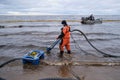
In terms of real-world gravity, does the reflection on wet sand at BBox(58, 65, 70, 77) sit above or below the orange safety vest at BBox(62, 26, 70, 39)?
below

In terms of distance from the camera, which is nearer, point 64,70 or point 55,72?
point 55,72

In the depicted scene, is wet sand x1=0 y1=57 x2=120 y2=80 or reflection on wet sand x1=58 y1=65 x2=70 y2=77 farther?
reflection on wet sand x1=58 y1=65 x2=70 y2=77

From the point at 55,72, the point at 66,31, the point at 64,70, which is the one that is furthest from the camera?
the point at 66,31

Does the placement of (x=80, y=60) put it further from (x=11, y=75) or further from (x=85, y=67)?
(x=11, y=75)

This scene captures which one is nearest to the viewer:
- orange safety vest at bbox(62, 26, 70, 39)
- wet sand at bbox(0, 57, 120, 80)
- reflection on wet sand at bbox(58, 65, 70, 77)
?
wet sand at bbox(0, 57, 120, 80)

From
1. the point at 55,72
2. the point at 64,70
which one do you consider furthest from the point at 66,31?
the point at 55,72

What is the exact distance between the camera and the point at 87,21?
43375mm

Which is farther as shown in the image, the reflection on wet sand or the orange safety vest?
the orange safety vest

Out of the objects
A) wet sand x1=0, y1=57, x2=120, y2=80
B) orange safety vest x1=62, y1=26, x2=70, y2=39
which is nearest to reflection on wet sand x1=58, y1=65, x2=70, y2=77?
wet sand x1=0, y1=57, x2=120, y2=80

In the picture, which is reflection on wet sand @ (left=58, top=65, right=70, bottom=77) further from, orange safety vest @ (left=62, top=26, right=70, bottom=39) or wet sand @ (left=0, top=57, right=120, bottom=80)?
orange safety vest @ (left=62, top=26, right=70, bottom=39)

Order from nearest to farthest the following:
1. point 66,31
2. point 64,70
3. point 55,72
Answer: point 55,72 → point 64,70 → point 66,31

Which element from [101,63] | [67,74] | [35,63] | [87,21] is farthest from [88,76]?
[87,21]

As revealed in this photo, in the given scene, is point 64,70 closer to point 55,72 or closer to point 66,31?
point 55,72

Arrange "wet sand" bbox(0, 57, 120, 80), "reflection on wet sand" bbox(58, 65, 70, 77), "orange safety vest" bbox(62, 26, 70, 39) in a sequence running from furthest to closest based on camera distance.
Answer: "orange safety vest" bbox(62, 26, 70, 39)
"reflection on wet sand" bbox(58, 65, 70, 77)
"wet sand" bbox(0, 57, 120, 80)
